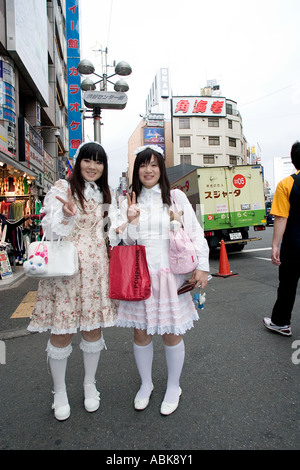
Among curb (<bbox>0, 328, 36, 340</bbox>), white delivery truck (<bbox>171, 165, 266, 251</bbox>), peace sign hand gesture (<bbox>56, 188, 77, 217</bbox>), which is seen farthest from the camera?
white delivery truck (<bbox>171, 165, 266, 251</bbox>)

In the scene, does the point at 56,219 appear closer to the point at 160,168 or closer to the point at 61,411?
the point at 160,168

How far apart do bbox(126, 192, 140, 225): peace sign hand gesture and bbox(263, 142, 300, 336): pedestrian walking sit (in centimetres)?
169

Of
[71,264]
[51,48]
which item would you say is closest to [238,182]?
[71,264]

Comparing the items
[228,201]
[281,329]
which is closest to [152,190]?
[281,329]

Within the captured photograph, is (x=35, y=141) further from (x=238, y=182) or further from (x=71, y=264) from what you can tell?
(x=71, y=264)

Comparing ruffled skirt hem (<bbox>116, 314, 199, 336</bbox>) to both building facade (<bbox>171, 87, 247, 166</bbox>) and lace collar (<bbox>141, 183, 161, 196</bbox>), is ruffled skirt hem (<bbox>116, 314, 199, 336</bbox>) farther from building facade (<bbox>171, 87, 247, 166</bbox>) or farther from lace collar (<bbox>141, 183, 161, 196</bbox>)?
building facade (<bbox>171, 87, 247, 166</bbox>)

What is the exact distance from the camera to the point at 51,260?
67.9 inches

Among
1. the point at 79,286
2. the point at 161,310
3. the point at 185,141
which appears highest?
the point at 185,141

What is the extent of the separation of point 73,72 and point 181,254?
53.1 feet

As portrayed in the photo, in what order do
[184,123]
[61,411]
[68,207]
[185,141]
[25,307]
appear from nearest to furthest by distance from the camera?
1. [68,207]
2. [61,411]
3. [25,307]
4. [184,123]
5. [185,141]

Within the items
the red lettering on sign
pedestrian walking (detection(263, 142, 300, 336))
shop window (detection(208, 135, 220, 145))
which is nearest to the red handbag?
pedestrian walking (detection(263, 142, 300, 336))

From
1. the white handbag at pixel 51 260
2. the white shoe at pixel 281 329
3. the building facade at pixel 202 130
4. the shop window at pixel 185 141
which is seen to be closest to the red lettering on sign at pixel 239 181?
the white shoe at pixel 281 329

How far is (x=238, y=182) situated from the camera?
9148mm

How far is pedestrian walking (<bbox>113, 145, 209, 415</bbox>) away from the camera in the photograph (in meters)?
1.92
